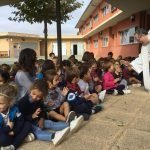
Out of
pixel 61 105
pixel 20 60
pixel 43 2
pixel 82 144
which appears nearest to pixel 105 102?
pixel 61 105

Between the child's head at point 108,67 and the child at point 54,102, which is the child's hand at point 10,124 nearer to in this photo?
the child at point 54,102

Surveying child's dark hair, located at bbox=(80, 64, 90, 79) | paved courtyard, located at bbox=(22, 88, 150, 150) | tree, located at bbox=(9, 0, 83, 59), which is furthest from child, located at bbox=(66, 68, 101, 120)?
tree, located at bbox=(9, 0, 83, 59)

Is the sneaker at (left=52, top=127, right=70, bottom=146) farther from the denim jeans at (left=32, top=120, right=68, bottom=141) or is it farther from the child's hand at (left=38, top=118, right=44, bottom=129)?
the child's hand at (left=38, top=118, right=44, bottom=129)

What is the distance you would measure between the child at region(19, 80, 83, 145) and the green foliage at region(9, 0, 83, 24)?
8.81 meters

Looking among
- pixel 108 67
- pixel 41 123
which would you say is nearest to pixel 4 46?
pixel 108 67

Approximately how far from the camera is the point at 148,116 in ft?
17.9

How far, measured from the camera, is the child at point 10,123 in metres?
3.72

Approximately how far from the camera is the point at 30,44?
43.8 meters

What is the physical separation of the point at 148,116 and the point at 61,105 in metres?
1.65

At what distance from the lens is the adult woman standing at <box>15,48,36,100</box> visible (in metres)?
5.03

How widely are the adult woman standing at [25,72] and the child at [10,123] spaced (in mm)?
1065

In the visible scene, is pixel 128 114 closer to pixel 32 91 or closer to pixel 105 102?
pixel 105 102

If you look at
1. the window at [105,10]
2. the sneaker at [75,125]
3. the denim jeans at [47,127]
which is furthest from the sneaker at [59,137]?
the window at [105,10]

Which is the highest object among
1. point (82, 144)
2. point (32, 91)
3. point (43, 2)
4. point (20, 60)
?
point (43, 2)
